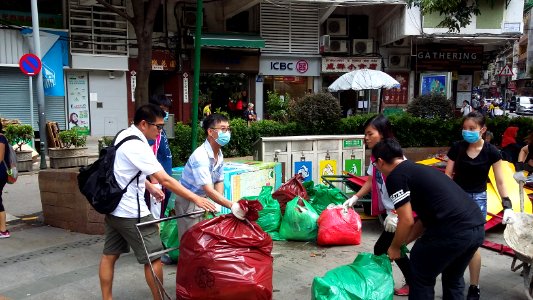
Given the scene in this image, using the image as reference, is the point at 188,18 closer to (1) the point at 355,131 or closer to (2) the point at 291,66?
(2) the point at 291,66

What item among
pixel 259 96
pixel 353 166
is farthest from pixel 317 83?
pixel 353 166

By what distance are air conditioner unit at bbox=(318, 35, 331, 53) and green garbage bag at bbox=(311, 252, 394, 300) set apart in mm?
15151

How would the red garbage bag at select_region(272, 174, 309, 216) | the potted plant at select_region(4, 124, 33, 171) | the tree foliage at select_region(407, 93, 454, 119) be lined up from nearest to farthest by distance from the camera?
the red garbage bag at select_region(272, 174, 309, 216), the potted plant at select_region(4, 124, 33, 171), the tree foliage at select_region(407, 93, 454, 119)

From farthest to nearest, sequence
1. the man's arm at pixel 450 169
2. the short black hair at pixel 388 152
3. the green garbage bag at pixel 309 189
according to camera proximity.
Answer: the green garbage bag at pixel 309 189, the man's arm at pixel 450 169, the short black hair at pixel 388 152

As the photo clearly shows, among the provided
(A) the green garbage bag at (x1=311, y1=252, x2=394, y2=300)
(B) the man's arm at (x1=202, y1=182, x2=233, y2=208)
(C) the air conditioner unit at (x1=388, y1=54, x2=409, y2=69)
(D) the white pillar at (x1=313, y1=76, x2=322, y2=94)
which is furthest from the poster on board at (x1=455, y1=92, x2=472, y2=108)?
(B) the man's arm at (x1=202, y1=182, x2=233, y2=208)

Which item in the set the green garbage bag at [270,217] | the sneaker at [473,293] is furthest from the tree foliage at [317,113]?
the sneaker at [473,293]

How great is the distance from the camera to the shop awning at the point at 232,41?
1630 cm

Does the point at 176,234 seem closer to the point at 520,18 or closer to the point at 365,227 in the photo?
the point at 365,227

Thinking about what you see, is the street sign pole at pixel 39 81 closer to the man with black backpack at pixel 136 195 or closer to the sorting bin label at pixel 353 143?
the sorting bin label at pixel 353 143

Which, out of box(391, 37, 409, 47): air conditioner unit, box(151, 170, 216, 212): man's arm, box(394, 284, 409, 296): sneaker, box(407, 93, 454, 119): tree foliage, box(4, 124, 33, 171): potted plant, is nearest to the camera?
box(151, 170, 216, 212): man's arm

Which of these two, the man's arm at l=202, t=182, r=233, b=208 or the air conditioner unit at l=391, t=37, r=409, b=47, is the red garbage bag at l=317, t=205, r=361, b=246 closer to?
the man's arm at l=202, t=182, r=233, b=208

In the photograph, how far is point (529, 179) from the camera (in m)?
4.91

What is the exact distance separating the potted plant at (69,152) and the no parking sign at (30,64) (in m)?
1.61

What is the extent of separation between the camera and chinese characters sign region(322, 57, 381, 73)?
18.6 meters
